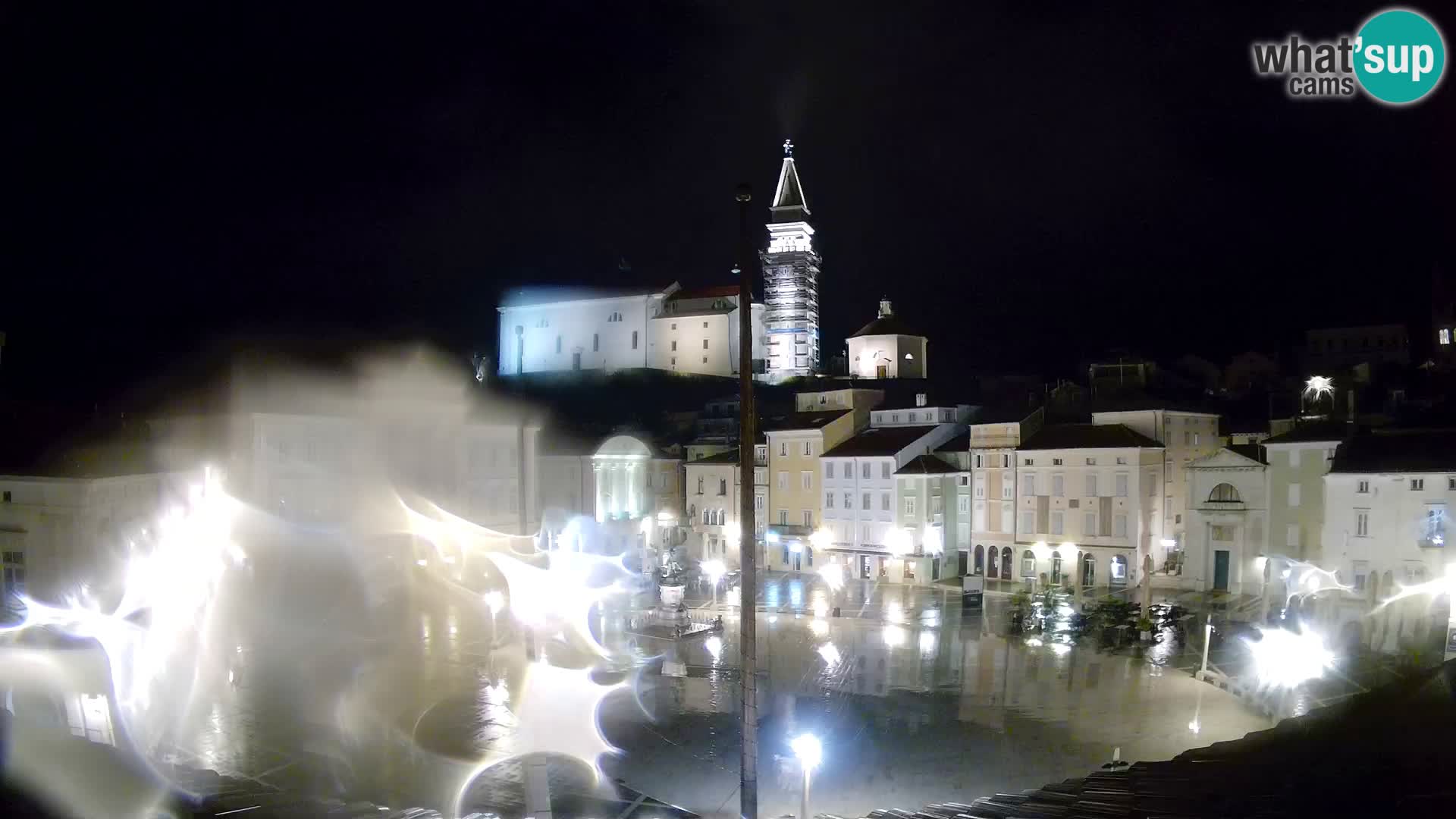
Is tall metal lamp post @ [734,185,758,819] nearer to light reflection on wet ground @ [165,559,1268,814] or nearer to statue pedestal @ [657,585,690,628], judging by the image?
light reflection on wet ground @ [165,559,1268,814]

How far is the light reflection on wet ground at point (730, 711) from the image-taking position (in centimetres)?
1527

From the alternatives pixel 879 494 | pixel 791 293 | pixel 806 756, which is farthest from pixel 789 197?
pixel 806 756

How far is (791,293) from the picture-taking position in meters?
76.8

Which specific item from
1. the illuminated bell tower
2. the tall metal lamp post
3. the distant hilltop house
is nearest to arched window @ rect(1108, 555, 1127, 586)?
the tall metal lamp post

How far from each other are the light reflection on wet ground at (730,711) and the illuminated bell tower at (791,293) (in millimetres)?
48510

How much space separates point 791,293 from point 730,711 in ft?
196

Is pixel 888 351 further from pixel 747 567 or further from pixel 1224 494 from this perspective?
pixel 747 567

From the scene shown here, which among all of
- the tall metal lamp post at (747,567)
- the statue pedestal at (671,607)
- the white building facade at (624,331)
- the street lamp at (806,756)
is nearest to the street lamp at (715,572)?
the statue pedestal at (671,607)

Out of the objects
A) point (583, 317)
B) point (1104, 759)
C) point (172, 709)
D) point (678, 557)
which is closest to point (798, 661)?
point (1104, 759)

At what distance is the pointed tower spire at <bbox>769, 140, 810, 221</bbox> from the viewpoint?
255ft

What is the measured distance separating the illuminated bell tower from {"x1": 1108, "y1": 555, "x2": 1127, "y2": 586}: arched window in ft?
139

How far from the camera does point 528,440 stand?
40.6 meters

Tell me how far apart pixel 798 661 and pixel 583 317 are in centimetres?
6342

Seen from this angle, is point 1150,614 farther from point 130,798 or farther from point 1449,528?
point 130,798
